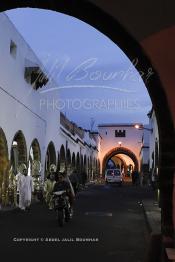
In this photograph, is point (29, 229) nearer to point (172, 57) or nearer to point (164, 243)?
point (164, 243)

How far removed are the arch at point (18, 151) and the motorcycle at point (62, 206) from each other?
22.2 ft

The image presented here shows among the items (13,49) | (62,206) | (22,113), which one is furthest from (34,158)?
(62,206)

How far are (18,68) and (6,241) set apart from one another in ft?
35.9

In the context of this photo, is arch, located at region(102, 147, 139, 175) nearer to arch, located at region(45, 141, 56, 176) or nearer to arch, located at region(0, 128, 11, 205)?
arch, located at region(45, 141, 56, 176)

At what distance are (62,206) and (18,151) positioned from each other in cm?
866

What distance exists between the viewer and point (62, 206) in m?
12.4

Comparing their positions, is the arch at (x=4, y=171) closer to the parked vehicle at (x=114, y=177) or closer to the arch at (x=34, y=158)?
the arch at (x=34, y=158)

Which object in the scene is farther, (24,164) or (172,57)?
(24,164)

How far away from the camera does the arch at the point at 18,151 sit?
64.0ft

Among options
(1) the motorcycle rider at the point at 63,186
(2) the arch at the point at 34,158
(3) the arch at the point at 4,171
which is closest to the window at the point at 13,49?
(3) the arch at the point at 4,171

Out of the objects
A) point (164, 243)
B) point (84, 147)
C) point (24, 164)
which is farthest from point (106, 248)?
point (84, 147)

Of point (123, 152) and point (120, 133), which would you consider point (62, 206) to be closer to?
point (120, 133)

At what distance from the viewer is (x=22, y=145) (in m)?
20.6

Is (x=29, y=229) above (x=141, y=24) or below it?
below
